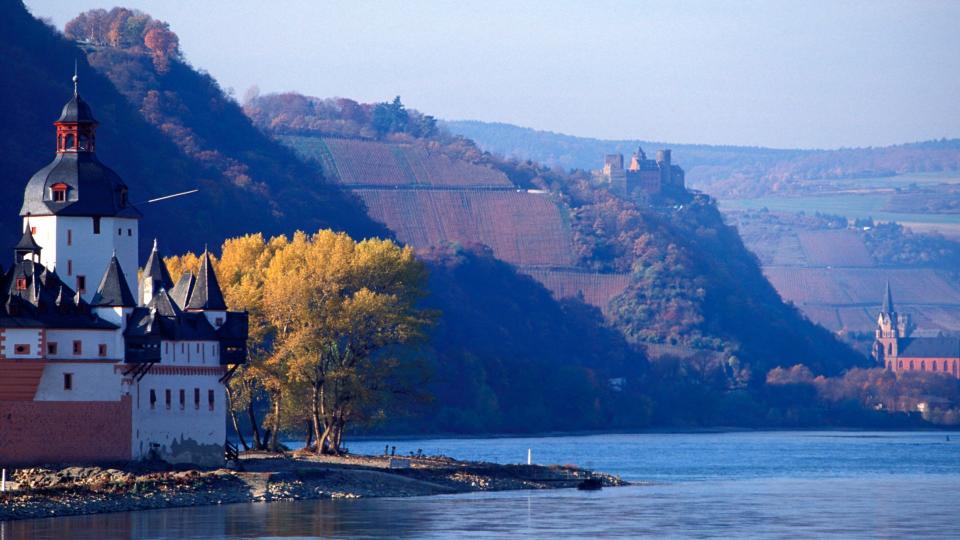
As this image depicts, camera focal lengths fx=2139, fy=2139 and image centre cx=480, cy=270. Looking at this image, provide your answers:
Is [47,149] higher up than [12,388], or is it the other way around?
[47,149]

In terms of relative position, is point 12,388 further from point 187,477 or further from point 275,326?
point 275,326

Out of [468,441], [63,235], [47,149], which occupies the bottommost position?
[468,441]

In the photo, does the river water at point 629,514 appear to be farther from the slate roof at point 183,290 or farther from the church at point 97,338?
the slate roof at point 183,290

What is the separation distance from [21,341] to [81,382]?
3331mm

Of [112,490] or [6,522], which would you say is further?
[112,490]

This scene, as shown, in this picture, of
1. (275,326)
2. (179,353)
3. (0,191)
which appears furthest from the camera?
(0,191)

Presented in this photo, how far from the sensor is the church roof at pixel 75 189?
95.4 meters

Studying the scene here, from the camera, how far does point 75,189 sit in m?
95.6

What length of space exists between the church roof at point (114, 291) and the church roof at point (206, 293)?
19.7 ft

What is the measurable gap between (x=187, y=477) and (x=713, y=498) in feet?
82.9

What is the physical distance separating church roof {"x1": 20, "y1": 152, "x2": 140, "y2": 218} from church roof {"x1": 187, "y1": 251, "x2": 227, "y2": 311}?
4.85 m

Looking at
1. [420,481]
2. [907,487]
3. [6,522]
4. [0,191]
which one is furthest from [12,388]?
[0,191]

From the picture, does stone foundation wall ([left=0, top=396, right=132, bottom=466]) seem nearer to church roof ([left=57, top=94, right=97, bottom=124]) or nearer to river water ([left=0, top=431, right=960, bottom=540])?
river water ([left=0, top=431, right=960, bottom=540])

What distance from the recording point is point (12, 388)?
86312 millimetres
